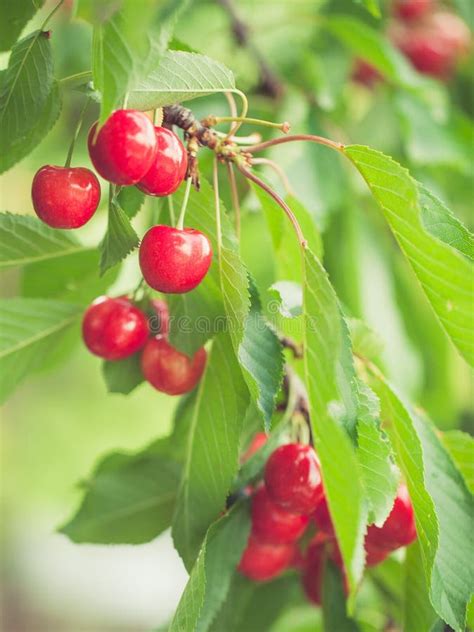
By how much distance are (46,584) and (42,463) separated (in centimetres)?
178

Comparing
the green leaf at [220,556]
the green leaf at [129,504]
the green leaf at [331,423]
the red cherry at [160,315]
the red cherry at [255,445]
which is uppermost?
the green leaf at [331,423]

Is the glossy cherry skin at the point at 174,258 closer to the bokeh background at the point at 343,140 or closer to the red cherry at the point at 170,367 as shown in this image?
the red cherry at the point at 170,367

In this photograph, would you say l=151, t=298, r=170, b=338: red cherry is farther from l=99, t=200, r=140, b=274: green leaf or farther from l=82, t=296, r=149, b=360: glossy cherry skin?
l=99, t=200, r=140, b=274: green leaf

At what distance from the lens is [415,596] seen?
2.82ft

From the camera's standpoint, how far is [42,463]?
136 inches

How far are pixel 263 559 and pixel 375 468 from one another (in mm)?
305

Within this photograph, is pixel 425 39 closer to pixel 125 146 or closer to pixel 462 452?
pixel 462 452

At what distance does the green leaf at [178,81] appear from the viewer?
617 millimetres

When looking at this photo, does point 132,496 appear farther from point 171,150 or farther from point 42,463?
point 42,463

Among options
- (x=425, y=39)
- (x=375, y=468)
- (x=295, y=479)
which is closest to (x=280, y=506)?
(x=295, y=479)

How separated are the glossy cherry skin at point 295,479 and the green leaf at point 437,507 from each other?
84mm

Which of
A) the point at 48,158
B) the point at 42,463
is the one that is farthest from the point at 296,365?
the point at 42,463

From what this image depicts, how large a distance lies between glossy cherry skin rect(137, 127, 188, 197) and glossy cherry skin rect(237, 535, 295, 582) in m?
0.44

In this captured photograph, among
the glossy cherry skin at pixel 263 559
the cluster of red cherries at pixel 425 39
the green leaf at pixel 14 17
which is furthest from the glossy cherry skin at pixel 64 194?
the cluster of red cherries at pixel 425 39
